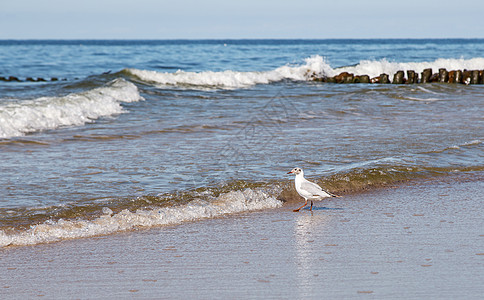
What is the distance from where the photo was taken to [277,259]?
414cm

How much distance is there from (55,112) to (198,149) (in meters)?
4.53

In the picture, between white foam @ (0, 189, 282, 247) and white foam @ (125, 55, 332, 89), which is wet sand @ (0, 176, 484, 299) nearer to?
white foam @ (0, 189, 282, 247)

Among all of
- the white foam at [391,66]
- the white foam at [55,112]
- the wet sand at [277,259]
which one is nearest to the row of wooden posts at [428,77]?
the white foam at [391,66]

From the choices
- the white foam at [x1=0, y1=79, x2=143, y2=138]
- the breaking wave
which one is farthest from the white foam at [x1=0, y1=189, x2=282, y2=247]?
the white foam at [x1=0, y1=79, x2=143, y2=138]

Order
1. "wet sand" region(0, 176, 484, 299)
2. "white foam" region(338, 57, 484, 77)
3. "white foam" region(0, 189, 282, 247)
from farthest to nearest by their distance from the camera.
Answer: "white foam" region(338, 57, 484, 77) → "white foam" region(0, 189, 282, 247) → "wet sand" region(0, 176, 484, 299)

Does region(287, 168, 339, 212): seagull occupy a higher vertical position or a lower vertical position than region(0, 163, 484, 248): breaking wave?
higher

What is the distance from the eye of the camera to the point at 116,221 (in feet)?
16.7

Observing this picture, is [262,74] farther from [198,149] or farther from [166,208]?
[166,208]

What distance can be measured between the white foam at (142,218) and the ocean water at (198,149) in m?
0.01

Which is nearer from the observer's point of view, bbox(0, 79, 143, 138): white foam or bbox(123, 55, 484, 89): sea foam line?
bbox(0, 79, 143, 138): white foam

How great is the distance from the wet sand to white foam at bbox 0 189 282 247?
0.47 ft

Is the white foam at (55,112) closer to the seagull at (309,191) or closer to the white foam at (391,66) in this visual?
the seagull at (309,191)

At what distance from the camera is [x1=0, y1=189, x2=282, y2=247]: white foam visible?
15.5ft

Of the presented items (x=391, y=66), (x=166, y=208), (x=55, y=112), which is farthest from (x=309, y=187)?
(x=391, y=66)
